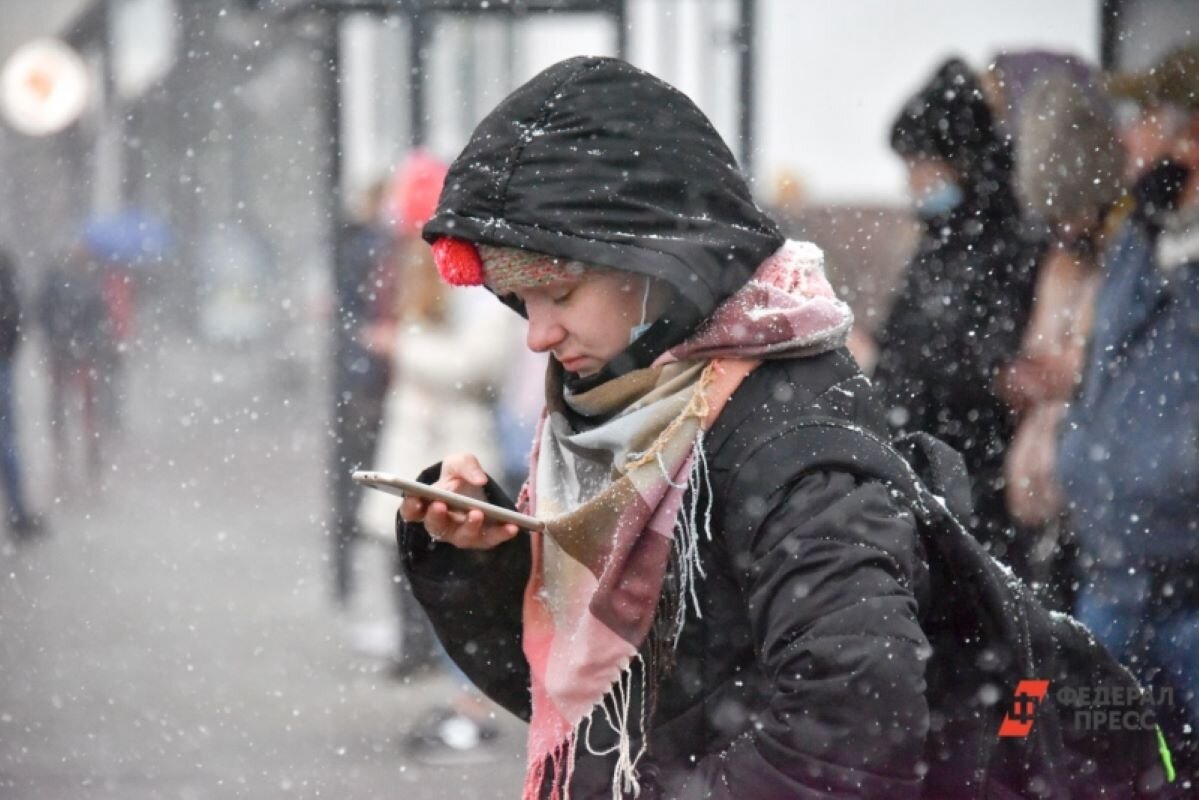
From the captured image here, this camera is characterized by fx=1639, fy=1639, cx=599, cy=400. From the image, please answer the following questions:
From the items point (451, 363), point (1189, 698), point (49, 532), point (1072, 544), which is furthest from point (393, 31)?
point (1189, 698)

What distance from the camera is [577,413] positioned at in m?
2.20

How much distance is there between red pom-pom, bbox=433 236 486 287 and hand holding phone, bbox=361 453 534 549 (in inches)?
9.9

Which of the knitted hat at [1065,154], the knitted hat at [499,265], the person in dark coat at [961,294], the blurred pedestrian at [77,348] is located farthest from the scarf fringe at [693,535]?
the blurred pedestrian at [77,348]

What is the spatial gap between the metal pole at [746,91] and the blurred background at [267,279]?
13 mm

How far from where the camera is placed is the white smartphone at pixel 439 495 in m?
1.89

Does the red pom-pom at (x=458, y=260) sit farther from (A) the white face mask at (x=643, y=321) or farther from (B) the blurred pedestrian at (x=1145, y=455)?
(B) the blurred pedestrian at (x=1145, y=455)

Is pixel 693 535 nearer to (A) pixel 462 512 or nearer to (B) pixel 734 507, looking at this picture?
(B) pixel 734 507

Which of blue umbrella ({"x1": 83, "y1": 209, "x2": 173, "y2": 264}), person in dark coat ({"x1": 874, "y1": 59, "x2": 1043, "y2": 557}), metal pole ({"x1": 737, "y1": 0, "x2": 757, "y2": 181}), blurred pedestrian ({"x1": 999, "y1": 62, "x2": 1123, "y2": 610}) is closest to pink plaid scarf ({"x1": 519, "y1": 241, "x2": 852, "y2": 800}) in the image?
person in dark coat ({"x1": 874, "y1": 59, "x2": 1043, "y2": 557})

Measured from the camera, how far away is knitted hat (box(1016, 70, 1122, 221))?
3.64 meters

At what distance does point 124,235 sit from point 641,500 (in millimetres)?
6187

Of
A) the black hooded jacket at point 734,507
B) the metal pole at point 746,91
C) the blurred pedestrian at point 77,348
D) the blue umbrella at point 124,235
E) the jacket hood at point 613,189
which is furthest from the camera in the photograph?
the blue umbrella at point 124,235

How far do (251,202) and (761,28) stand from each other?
3.90 m

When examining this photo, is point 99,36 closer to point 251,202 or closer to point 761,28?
point 251,202

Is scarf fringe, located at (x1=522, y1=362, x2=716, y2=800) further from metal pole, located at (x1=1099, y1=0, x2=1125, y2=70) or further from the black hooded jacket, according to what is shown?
metal pole, located at (x1=1099, y1=0, x2=1125, y2=70)
